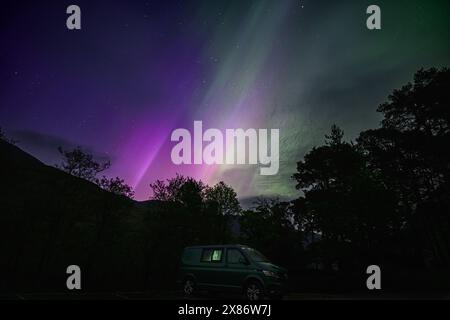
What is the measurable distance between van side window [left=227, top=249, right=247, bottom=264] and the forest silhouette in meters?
15.7

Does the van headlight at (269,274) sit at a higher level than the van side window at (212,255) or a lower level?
lower

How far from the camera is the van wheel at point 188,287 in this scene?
14.9 m

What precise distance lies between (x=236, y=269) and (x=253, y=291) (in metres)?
1.11

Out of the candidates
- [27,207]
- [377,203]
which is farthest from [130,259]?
[377,203]

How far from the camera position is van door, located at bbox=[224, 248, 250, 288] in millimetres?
13062

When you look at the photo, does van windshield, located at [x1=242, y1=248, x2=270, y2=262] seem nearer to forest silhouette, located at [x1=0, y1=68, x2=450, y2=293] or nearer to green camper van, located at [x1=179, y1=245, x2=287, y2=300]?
green camper van, located at [x1=179, y1=245, x2=287, y2=300]

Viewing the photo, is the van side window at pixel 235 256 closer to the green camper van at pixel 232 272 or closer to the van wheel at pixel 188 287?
the green camper van at pixel 232 272

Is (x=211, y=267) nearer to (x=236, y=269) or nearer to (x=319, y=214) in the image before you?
(x=236, y=269)

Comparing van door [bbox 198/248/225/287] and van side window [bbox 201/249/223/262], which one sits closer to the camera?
van door [bbox 198/248/225/287]

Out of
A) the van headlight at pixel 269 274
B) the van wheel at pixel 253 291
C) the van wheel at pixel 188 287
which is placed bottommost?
the van wheel at pixel 188 287

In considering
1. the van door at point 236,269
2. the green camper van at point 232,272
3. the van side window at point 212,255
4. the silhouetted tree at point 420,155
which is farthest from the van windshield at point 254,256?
the silhouetted tree at point 420,155

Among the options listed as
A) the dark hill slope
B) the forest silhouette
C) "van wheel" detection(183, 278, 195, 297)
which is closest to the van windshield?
"van wheel" detection(183, 278, 195, 297)
